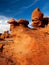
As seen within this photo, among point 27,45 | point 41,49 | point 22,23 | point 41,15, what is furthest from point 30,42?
point 41,15

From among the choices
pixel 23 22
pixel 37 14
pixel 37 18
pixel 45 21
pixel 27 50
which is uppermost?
pixel 37 14

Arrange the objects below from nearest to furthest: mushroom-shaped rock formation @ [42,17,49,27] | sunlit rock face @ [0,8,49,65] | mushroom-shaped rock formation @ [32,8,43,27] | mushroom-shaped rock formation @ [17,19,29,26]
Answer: sunlit rock face @ [0,8,49,65]
mushroom-shaped rock formation @ [17,19,29,26]
mushroom-shaped rock formation @ [32,8,43,27]
mushroom-shaped rock formation @ [42,17,49,27]

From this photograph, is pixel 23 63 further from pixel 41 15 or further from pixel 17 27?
pixel 41 15

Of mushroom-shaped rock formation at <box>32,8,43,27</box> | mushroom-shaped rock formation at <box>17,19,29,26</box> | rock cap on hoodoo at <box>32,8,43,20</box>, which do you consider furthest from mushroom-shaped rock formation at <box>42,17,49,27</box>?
mushroom-shaped rock formation at <box>17,19,29,26</box>

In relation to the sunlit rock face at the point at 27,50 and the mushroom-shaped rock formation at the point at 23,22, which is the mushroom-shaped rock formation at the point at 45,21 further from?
the sunlit rock face at the point at 27,50

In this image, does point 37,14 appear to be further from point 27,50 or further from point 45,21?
point 27,50

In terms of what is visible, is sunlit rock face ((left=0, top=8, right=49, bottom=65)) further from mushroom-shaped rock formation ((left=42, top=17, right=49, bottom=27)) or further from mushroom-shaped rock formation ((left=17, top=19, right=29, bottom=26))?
mushroom-shaped rock formation ((left=42, top=17, right=49, bottom=27))

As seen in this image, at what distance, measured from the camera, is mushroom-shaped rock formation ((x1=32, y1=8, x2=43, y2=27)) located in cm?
2311

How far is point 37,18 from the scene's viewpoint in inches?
911

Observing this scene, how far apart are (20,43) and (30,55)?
251 cm

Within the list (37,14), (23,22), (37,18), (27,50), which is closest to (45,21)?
(37,18)

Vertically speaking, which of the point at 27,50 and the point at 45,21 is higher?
the point at 45,21

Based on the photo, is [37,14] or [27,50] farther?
[37,14]

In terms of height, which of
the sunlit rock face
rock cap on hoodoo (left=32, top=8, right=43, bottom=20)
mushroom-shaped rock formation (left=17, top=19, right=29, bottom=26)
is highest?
rock cap on hoodoo (left=32, top=8, right=43, bottom=20)
